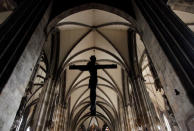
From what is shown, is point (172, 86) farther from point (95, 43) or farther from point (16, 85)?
point (95, 43)

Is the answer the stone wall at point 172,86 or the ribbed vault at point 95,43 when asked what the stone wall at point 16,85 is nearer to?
the stone wall at point 172,86

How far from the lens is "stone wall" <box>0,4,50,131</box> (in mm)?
3148

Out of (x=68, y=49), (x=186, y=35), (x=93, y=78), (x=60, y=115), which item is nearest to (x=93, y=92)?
(x=93, y=78)

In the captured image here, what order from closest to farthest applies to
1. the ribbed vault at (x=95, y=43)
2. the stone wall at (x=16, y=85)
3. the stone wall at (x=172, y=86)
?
the stone wall at (x=172, y=86) → the stone wall at (x=16, y=85) → the ribbed vault at (x=95, y=43)

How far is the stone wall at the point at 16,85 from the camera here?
3148 mm

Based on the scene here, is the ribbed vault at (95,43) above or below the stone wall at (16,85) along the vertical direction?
above

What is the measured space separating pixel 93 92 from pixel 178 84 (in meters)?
2.79

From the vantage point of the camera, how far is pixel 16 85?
11.8 ft

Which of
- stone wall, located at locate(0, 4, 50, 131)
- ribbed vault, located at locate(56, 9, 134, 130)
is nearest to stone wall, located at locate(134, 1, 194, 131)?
Result: stone wall, located at locate(0, 4, 50, 131)

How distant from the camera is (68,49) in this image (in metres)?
11.7

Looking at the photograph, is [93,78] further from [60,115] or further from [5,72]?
[60,115]

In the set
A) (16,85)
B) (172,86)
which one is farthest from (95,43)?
(172,86)

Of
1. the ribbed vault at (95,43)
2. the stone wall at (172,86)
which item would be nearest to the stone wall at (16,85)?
the stone wall at (172,86)

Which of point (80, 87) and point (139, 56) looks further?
point (80, 87)
